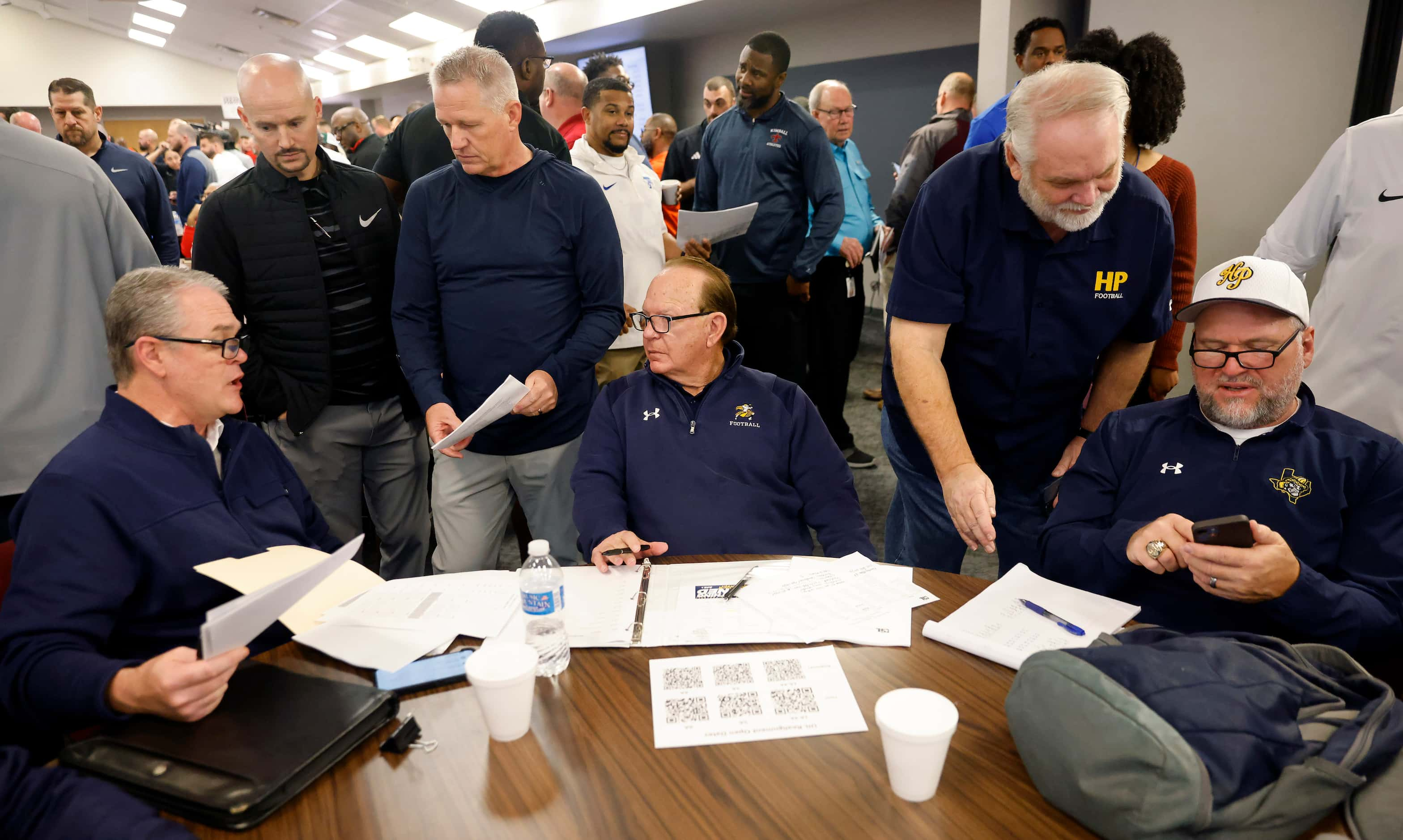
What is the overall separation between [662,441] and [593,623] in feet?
1.85

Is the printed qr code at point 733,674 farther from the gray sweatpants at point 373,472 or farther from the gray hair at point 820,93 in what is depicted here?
the gray hair at point 820,93

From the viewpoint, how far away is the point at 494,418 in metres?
1.89

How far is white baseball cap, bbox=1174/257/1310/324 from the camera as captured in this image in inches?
56.0

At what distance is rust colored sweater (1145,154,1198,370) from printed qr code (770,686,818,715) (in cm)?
181

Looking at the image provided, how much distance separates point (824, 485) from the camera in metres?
1.79

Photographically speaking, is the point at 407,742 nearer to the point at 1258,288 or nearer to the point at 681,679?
the point at 681,679

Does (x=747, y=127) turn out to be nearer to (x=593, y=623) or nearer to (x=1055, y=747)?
(x=593, y=623)

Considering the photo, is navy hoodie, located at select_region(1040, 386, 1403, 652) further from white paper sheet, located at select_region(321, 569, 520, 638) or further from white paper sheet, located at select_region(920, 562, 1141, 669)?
white paper sheet, located at select_region(321, 569, 520, 638)

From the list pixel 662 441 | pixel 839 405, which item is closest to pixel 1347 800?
pixel 662 441

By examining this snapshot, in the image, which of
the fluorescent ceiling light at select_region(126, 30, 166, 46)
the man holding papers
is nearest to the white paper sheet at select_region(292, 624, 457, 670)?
the man holding papers

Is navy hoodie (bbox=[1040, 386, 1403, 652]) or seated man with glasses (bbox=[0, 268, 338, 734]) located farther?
navy hoodie (bbox=[1040, 386, 1403, 652])

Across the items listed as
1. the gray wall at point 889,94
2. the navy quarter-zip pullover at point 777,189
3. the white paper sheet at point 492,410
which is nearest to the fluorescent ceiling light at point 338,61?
the gray wall at point 889,94

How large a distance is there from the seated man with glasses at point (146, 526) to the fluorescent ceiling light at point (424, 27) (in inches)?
445

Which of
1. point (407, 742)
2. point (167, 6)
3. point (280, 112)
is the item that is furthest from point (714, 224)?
point (167, 6)
